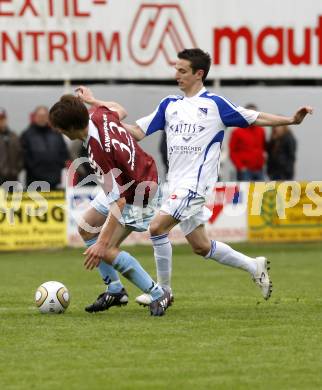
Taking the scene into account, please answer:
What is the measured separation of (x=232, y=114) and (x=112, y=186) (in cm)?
153

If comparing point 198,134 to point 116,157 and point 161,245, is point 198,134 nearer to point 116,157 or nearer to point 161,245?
point 161,245

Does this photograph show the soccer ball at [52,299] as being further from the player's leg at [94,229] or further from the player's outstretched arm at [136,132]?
the player's outstretched arm at [136,132]

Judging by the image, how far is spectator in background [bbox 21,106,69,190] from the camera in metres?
18.3

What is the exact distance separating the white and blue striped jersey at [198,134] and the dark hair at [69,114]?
1332 mm

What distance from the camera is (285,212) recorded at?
720 inches

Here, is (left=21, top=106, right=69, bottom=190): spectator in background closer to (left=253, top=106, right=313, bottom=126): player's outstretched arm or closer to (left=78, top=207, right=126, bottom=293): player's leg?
(left=78, top=207, right=126, bottom=293): player's leg

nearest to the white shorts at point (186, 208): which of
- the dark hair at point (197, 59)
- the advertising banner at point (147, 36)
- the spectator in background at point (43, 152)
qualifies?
the dark hair at point (197, 59)

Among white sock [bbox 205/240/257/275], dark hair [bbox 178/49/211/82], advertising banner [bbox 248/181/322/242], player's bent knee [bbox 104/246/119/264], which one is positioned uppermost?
dark hair [bbox 178/49/211/82]

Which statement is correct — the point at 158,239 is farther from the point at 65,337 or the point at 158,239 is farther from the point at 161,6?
the point at 161,6

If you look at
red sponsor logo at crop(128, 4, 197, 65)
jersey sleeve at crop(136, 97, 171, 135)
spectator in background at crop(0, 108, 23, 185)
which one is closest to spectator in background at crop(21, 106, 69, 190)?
spectator in background at crop(0, 108, 23, 185)

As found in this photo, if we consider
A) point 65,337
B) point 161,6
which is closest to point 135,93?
point 161,6

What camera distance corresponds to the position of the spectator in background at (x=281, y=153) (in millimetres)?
19625

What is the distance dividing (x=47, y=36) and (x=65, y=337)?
451 inches

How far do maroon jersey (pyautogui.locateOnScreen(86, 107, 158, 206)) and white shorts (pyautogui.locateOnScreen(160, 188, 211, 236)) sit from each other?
1.42 feet
